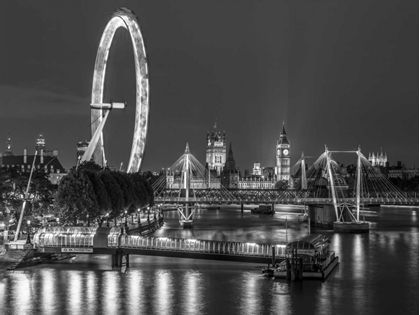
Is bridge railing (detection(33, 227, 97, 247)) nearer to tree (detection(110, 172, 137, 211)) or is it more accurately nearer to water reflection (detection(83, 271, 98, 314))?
water reflection (detection(83, 271, 98, 314))

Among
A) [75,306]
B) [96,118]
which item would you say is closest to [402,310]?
[75,306]

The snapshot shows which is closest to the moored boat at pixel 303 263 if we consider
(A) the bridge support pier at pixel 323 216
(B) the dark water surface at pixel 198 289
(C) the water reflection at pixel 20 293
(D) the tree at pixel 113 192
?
(B) the dark water surface at pixel 198 289

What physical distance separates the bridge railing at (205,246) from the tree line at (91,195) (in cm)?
1047

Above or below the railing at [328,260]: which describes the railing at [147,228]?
above

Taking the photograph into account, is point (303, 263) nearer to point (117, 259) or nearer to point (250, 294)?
point (250, 294)

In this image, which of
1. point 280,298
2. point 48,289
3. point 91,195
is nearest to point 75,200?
point 91,195

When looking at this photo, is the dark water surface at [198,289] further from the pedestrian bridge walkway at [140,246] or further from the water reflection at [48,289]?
the pedestrian bridge walkway at [140,246]

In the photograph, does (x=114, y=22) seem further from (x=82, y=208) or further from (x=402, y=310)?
(x=402, y=310)

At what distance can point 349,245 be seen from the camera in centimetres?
5044

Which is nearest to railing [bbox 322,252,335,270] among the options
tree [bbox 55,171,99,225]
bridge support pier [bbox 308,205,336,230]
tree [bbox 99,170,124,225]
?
tree [bbox 55,171,99,225]

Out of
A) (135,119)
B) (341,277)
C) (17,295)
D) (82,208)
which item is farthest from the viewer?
(135,119)

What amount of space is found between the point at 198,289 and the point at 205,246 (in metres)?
4.25

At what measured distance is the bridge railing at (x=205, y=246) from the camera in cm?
3475

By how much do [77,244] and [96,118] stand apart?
1720cm
